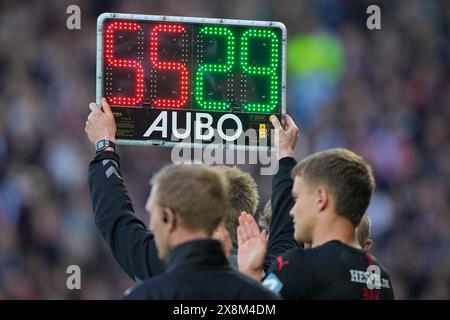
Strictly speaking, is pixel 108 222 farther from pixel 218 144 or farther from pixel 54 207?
pixel 54 207

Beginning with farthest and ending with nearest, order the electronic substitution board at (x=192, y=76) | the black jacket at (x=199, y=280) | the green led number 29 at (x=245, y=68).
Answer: the green led number 29 at (x=245, y=68), the electronic substitution board at (x=192, y=76), the black jacket at (x=199, y=280)

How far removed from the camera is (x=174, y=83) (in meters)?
5.11

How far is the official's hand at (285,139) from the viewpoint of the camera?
5051mm

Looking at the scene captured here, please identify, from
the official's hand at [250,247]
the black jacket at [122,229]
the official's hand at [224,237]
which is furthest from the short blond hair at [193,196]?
the black jacket at [122,229]

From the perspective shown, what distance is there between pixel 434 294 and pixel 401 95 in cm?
255

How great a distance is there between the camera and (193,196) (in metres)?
3.58

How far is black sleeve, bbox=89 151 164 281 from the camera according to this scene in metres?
4.46

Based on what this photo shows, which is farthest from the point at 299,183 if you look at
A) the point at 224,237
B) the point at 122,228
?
the point at 122,228

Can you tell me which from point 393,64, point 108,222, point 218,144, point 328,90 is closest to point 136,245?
point 108,222

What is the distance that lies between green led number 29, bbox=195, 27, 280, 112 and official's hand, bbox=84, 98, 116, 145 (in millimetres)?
439

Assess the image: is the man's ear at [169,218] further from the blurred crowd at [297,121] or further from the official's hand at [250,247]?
the blurred crowd at [297,121]

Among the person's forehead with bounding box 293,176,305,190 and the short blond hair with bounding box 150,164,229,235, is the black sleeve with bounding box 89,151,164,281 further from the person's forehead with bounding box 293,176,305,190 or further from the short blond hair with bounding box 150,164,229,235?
the short blond hair with bounding box 150,164,229,235

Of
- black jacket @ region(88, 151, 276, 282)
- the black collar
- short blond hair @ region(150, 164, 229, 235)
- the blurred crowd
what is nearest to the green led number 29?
black jacket @ region(88, 151, 276, 282)

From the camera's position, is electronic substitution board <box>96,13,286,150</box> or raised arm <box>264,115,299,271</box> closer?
raised arm <box>264,115,299,271</box>
